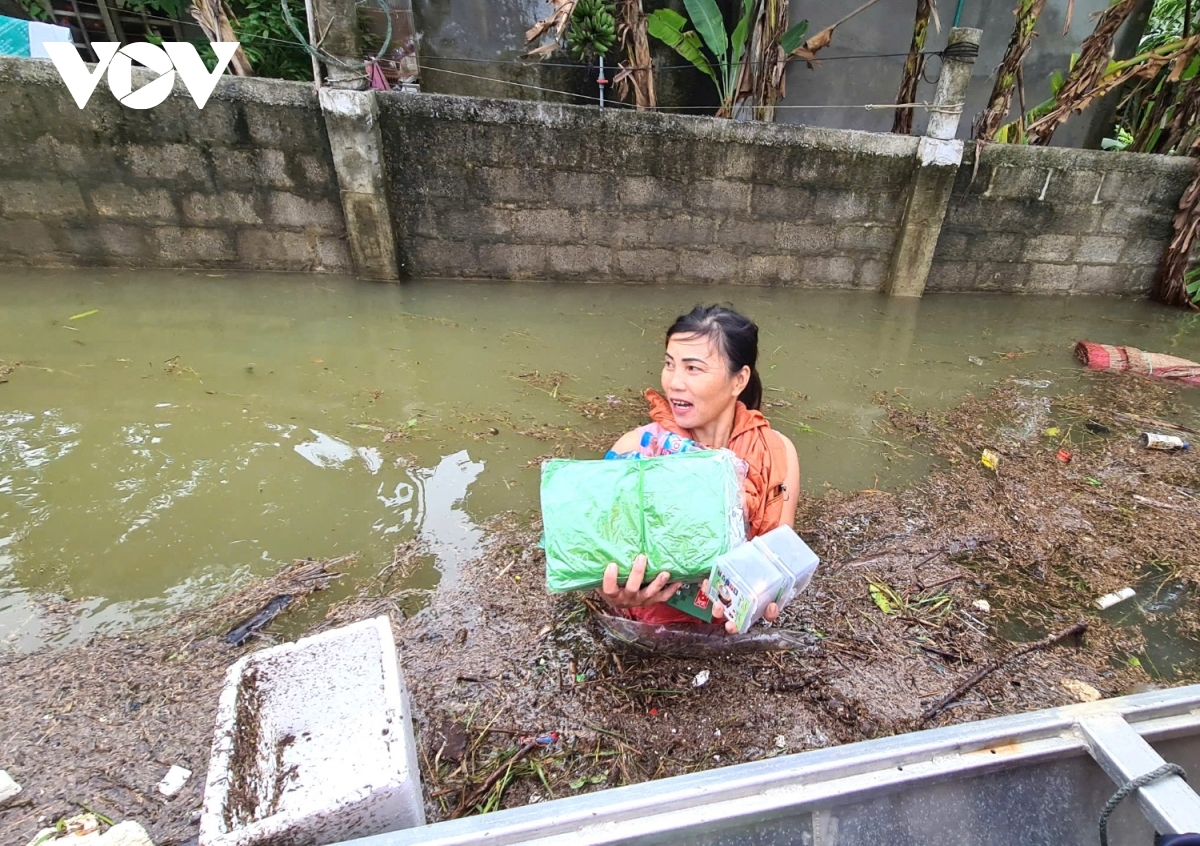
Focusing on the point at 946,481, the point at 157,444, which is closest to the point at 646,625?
the point at 946,481

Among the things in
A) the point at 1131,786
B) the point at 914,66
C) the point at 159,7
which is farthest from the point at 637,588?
the point at 159,7

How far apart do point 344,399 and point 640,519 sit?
8.70 feet

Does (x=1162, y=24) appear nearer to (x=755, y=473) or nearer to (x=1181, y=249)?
(x=1181, y=249)

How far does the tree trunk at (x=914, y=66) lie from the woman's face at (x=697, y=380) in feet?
16.7

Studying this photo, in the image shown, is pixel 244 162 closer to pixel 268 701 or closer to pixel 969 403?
pixel 268 701

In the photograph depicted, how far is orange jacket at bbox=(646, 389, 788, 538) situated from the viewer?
6.44ft

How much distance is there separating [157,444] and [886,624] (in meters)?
3.47

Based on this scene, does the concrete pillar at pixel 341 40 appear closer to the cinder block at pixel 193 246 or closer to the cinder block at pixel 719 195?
the cinder block at pixel 193 246

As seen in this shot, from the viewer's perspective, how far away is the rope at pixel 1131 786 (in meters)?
1.02

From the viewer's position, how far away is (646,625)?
208 centimetres

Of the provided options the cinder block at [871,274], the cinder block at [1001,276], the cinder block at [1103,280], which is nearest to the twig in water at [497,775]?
the cinder block at [871,274]

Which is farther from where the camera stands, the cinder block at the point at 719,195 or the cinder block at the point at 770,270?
the cinder block at the point at 770,270

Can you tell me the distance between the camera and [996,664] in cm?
213

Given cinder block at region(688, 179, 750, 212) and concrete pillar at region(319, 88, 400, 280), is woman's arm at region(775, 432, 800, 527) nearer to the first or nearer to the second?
cinder block at region(688, 179, 750, 212)
